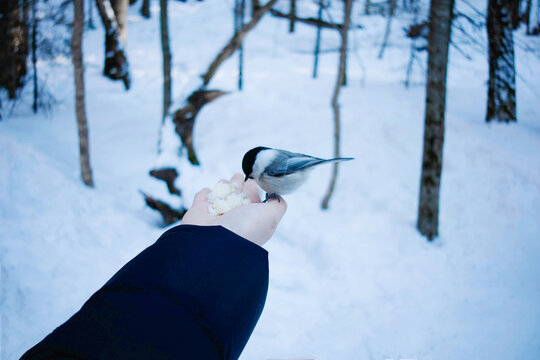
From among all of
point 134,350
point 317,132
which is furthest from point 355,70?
point 134,350

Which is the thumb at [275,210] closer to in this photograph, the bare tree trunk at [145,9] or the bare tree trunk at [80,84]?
the bare tree trunk at [80,84]

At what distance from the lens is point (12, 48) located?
756 cm

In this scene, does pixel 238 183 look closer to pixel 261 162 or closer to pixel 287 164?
pixel 261 162

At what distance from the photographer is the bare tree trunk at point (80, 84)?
16.0 ft

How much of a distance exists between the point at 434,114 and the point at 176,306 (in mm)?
4029

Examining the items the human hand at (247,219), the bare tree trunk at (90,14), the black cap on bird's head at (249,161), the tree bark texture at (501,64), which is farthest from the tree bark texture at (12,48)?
the tree bark texture at (501,64)

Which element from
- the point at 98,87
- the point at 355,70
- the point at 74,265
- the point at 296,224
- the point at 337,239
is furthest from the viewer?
the point at 355,70

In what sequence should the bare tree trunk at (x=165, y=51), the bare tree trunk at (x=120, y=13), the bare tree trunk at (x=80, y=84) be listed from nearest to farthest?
1. the bare tree trunk at (x=80, y=84)
2. the bare tree trunk at (x=165, y=51)
3. the bare tree trunk at (x=120, y=13)

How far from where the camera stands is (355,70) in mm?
11359

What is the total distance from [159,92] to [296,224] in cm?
744

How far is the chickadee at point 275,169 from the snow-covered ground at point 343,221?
1383mm

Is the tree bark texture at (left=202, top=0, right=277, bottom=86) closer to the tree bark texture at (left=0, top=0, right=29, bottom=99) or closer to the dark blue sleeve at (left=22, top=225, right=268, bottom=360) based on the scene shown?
the tree bark texture at (left=0, top=0, right=29, bottom=99)

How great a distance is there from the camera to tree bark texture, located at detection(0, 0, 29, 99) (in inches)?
274

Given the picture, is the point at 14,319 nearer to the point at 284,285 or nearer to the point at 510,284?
the point at 284,285
